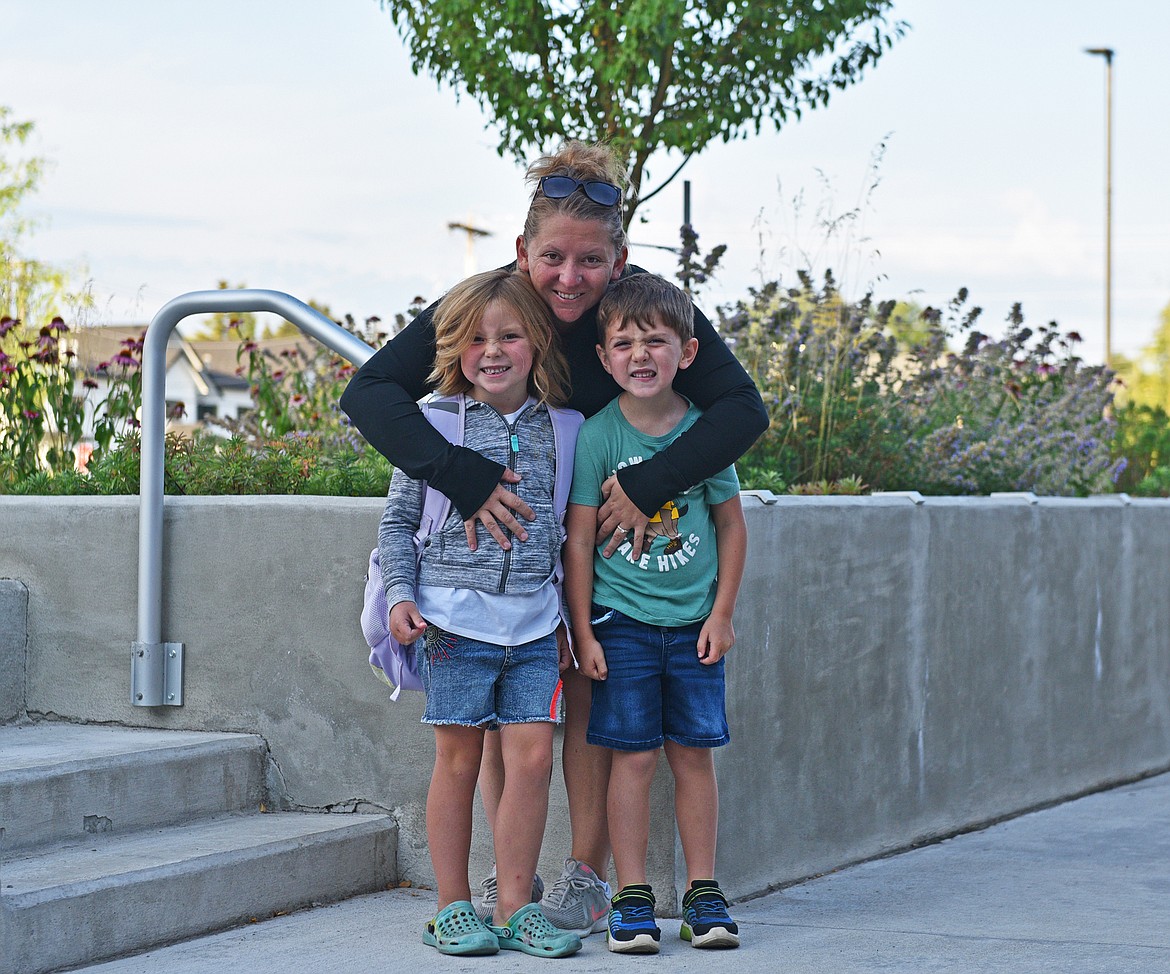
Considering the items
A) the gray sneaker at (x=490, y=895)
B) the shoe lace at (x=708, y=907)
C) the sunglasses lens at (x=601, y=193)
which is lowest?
the gray sneaker at (x=490, y=895)

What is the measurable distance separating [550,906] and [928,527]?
219cm

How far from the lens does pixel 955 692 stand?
523cm

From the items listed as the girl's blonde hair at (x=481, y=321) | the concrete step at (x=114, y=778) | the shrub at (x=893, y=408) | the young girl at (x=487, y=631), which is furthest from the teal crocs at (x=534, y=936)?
the shrub at (x=893, y=408)

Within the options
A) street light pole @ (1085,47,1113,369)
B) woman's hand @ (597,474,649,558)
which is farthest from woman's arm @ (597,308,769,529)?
street light pole @ (1085,47,1113,369)

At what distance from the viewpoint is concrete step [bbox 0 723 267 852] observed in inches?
138

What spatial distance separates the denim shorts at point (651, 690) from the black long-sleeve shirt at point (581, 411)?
292mm

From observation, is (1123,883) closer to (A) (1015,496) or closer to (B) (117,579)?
(A) (1015,496)

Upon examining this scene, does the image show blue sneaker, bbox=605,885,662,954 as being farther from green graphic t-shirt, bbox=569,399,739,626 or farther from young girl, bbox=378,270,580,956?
green graphic t-shirt, bbox=569,399,739,626

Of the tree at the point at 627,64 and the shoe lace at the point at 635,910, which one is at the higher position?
the tree at the point at 627,64

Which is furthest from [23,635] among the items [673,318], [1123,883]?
[1123,883]

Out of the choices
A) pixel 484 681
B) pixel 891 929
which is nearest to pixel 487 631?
pixel 484 681

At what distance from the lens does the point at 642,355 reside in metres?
3.31

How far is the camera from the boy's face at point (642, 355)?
10.8 feet

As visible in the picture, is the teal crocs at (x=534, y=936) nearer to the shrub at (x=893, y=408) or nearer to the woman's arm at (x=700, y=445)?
the woman's arm at (x=700, y=445)
